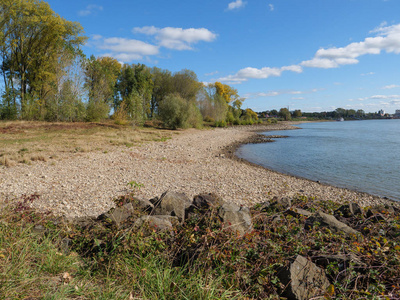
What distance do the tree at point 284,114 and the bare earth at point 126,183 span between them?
129 metres

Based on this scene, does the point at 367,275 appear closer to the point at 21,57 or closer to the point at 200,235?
the point at 200,235

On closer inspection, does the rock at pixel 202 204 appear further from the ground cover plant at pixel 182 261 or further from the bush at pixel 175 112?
the bush at pixel 175 112

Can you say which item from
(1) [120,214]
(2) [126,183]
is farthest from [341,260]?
(2) [126,183]

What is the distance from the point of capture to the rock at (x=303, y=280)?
338 cm

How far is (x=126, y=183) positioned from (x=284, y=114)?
456 feet

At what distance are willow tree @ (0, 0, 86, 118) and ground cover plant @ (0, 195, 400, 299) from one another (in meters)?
36.1

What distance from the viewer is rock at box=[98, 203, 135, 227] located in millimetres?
4978

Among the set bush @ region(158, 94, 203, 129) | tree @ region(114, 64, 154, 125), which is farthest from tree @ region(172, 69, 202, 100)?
bush @ region(158, 94, 203, 129)

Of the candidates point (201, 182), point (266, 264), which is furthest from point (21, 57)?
point (266, 264)

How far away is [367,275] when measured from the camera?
3578 mm

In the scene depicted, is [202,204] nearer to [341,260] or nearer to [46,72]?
[341,260]

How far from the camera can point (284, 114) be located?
458 ft

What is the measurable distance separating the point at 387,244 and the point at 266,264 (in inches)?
90.7

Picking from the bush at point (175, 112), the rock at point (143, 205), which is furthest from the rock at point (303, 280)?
the bush at point (175, 112)
